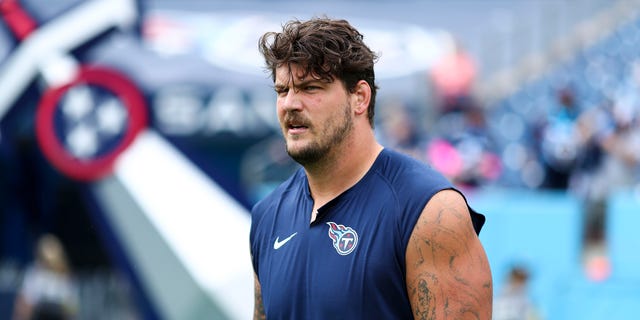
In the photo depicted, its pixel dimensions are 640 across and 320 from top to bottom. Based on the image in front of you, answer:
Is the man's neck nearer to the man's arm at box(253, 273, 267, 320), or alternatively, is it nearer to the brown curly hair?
the brown curly hair

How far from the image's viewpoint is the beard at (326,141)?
116 inches

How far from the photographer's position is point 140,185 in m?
8.87

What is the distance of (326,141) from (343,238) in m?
0.28

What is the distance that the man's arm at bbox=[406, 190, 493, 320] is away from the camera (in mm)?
2754

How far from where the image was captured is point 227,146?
1370 centimetres

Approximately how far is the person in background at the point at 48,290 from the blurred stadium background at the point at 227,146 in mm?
647

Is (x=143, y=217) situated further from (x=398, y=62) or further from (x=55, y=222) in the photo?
(x=398, y=62)

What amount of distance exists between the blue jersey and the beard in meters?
0.14

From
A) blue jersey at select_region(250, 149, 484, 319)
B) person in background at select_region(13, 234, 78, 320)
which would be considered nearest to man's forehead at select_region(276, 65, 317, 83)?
blue jersey at select_region(250, 149, 484, 319)

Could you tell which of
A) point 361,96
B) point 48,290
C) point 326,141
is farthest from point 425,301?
point 48,290

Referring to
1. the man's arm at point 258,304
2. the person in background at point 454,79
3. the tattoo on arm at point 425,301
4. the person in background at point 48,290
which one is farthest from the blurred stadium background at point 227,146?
the tattoo on arm at point 425,301

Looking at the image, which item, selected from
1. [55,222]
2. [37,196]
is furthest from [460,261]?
[55,222]

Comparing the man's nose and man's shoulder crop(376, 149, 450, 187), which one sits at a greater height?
the man's nose

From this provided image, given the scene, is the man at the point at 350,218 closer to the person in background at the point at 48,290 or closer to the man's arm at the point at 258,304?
the man's arm at the point at 258,304
